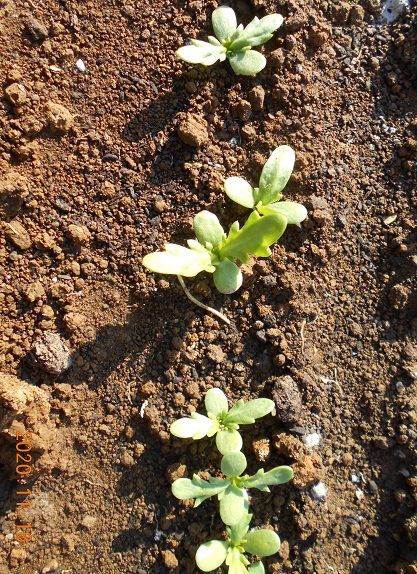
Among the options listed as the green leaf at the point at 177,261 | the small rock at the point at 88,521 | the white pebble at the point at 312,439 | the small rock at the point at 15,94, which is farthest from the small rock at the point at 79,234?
the white pebble at the point at 312,439

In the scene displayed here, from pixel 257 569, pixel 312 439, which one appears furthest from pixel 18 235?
pixel 257 569

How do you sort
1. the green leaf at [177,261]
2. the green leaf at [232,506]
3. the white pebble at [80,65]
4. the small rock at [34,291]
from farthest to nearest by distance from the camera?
1. the white pebble at [80,65]
2. the small rock at [34,291]
3. the green leaf at [232,506]
4. the green leaf at [177,261]

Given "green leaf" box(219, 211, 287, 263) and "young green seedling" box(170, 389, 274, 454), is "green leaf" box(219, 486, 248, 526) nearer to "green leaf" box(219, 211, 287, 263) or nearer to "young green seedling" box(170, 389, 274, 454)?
"young green seedling" box(170, 389, 274, 454)

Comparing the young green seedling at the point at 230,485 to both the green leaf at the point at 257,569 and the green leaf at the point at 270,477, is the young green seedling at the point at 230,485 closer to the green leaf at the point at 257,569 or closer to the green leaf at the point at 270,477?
the green leaf at the point at 270,477

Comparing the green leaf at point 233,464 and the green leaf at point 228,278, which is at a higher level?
the green leaf at point 228,278

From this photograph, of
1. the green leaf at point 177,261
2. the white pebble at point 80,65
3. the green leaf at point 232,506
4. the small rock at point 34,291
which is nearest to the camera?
the green leaf at point 177,261

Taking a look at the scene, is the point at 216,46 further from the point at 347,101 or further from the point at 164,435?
the point at 164,435

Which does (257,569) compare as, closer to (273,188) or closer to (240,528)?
(240,528)
